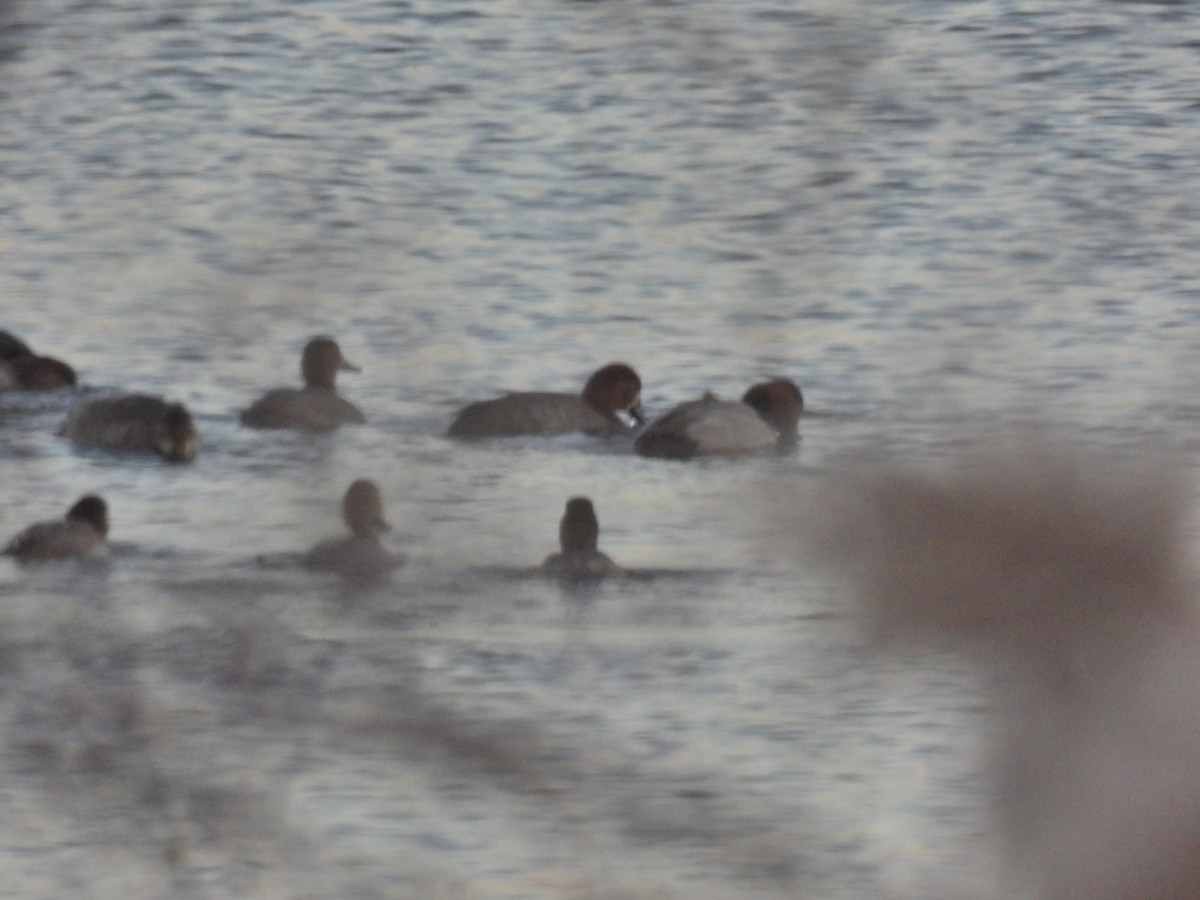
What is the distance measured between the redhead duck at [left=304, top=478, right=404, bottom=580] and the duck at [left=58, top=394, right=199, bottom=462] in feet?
Answer: 20.5

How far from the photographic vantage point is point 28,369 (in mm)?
11711

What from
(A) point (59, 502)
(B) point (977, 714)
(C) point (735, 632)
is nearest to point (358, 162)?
(B) point (977, 714)

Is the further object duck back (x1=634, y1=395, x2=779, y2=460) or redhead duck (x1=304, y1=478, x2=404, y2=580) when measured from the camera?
duck back (x1=634, y1=395, x2=779, y2=460)

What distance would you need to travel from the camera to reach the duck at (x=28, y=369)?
1078 cm

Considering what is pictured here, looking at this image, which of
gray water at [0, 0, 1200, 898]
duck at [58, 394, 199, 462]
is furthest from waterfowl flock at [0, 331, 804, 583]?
gray water at [0, 0, 1200, 898]

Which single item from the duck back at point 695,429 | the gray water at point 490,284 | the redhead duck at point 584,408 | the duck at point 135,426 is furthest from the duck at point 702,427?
the gray water at point 490,284

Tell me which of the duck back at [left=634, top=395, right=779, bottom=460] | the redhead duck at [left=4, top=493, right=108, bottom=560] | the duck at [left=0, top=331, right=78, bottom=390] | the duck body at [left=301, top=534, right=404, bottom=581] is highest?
the duck body at [left=301, top=534, right=404, bottom=581]

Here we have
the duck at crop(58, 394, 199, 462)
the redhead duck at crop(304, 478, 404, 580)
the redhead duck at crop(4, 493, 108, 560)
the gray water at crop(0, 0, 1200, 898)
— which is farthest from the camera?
the duck at crop(58, 394, 199, 462)

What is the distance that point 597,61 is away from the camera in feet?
3.31

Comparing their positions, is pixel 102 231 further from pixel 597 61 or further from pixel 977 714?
pixel 977 714

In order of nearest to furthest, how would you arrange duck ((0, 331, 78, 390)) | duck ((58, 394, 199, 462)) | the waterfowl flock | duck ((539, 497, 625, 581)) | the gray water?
the gray water < duck ((539, 497, 625, 581)) < the waterfowl flock < duck ((58, 394, 199, 462)) < duck ((0, 331, 78, 390))

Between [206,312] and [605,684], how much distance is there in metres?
0.56

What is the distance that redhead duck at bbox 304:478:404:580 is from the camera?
1.08 metres

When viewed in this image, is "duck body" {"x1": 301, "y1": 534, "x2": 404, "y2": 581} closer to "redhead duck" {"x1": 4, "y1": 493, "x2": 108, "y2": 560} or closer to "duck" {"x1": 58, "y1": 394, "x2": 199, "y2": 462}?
"redhead duck" {"x1": 4, "y1": 493, "x2": 108, "y2": 560}
